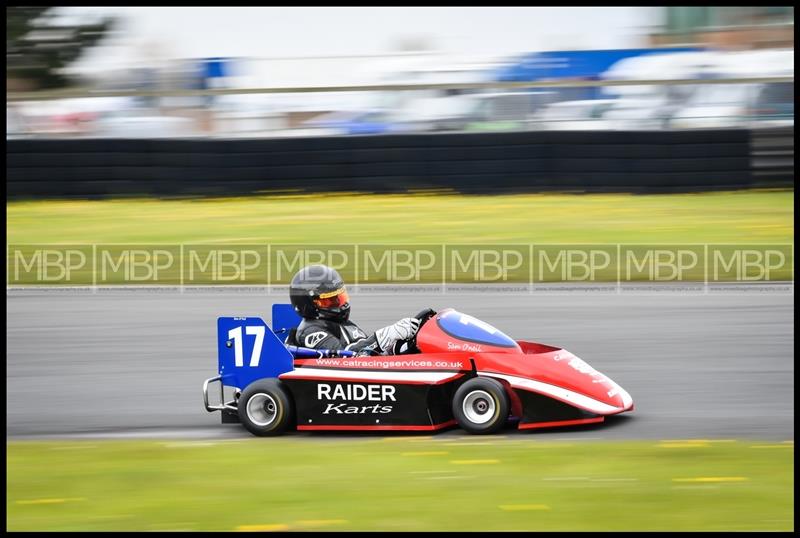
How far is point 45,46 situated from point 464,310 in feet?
39.0

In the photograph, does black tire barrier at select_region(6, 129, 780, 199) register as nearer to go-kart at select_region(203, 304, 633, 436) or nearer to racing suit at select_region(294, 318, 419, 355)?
racing suit at select_region(294, 318, 419, 355)

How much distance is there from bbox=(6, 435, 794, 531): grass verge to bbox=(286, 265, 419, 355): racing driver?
1.98 feet

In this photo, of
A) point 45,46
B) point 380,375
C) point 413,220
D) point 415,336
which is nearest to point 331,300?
point 415,336

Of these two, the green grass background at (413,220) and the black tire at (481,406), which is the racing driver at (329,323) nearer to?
the black tire at (481,406)

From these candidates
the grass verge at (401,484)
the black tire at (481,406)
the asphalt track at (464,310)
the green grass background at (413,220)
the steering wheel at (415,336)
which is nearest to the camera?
the grass verge at (401,484)

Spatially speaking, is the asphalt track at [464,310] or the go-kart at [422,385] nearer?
the go-kart at [422,385]

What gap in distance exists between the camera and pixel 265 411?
6160 mm

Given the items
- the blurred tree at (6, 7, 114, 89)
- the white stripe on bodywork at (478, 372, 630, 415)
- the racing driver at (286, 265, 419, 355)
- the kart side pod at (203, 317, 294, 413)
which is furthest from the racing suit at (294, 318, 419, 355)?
the blurred tree at (6, 7, 114, 89)

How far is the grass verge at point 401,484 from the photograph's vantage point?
447 cm

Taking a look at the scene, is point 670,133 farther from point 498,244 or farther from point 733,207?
point 498,244

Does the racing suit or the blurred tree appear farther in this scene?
the blurred tree

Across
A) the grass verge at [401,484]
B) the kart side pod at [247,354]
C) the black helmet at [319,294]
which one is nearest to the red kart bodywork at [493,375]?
the kart side pod at [247,354]

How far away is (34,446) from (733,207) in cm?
1011

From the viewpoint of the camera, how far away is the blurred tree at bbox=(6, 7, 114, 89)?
18.4 m
